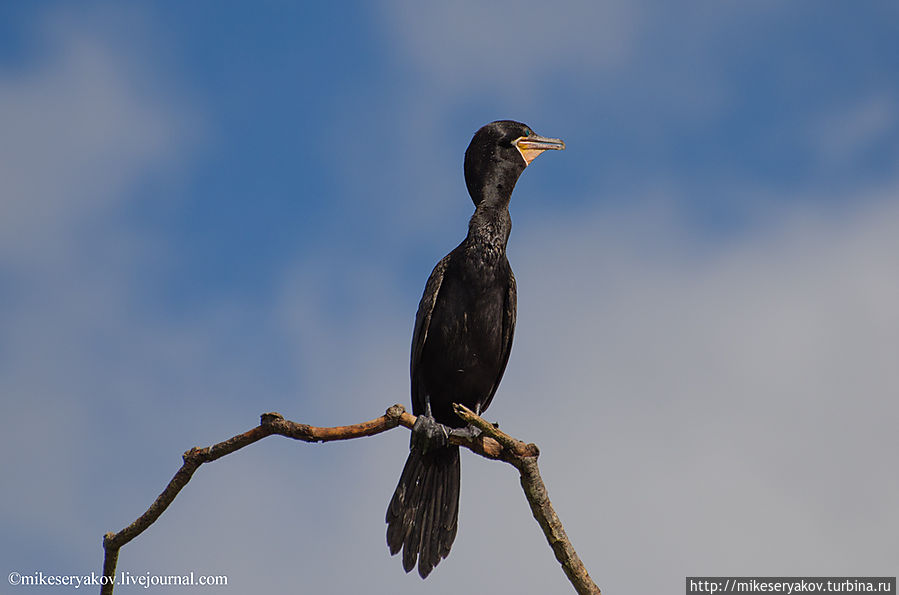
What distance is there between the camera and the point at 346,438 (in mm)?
3934

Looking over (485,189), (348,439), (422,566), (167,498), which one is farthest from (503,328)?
(167,498)

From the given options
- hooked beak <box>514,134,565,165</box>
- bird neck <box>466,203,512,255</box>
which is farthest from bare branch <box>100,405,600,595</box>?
hooked beak <box>514,134,565,165</box>

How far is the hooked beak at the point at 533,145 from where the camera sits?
5859 mm

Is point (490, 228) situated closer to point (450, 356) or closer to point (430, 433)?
point (450, 356)

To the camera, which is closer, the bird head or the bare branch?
the bare branch

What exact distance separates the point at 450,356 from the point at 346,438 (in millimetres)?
1537

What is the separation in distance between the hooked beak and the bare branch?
241 cm

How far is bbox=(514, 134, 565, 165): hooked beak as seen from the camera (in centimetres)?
586

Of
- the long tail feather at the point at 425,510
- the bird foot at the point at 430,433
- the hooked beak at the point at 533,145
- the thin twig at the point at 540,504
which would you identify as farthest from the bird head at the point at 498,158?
the thin twig at the point at 540,504

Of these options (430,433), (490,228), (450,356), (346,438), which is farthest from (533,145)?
(346,438)

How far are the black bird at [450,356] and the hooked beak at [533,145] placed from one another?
1.22 feet

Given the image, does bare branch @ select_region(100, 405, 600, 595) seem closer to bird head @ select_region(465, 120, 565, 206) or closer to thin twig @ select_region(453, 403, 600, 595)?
thin twig @ select_region(453, 403, 600, 595)

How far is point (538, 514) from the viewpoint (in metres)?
3.85

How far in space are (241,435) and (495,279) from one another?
6.76 feet
